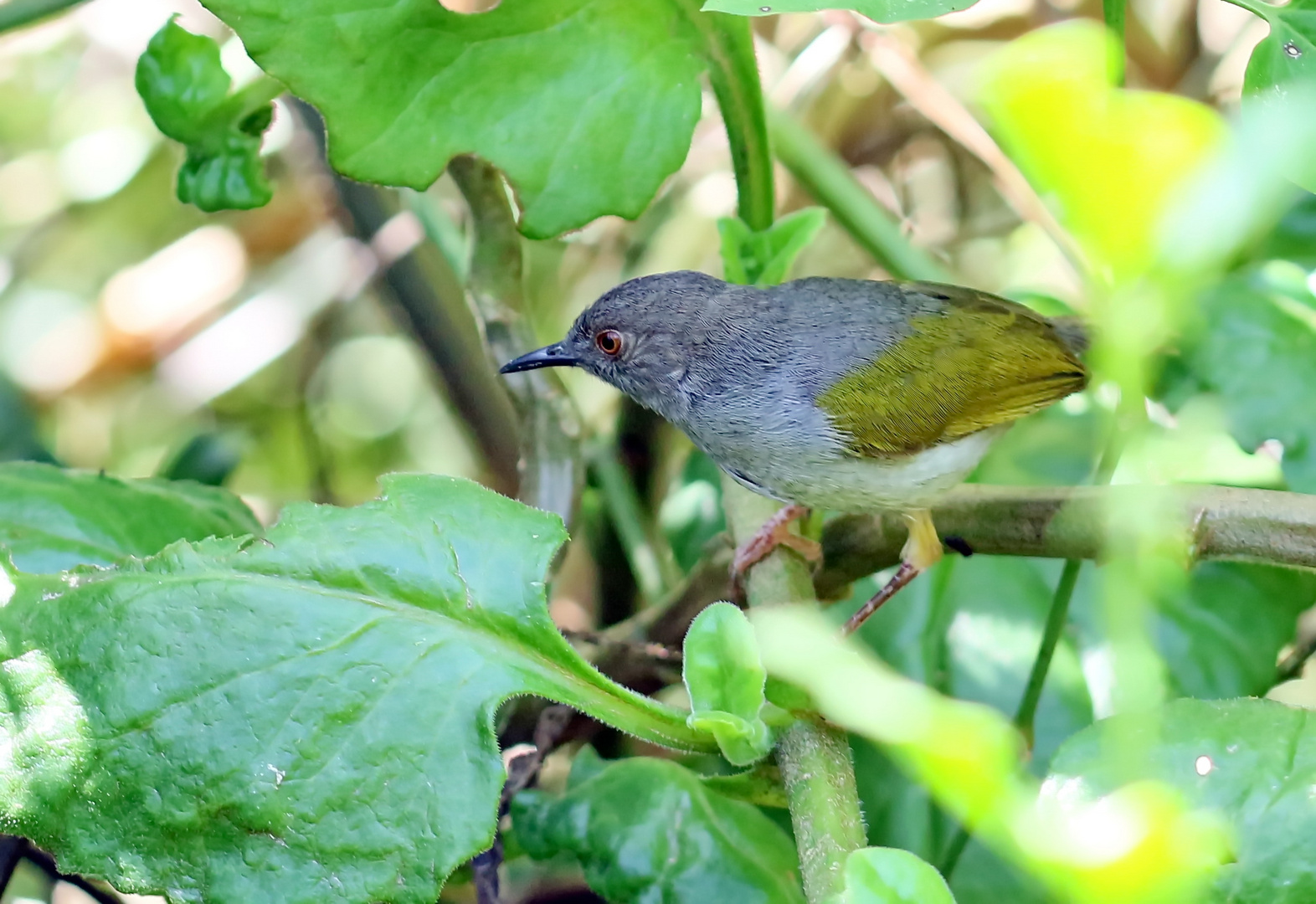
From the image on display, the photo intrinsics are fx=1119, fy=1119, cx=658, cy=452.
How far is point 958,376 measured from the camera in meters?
2.25

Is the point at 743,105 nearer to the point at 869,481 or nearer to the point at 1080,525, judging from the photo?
the point at 869,481

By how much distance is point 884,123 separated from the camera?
3.14 m

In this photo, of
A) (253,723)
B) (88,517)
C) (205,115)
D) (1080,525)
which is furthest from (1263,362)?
(88,517)

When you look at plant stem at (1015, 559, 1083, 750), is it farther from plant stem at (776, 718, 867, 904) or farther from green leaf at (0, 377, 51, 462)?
green leaf at (0, 377, 51, 462)

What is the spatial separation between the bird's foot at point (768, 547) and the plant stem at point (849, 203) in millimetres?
668

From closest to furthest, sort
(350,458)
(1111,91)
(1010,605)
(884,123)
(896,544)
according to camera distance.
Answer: (1111,91), (896,544), (1010,605), (884,123), (350,458)

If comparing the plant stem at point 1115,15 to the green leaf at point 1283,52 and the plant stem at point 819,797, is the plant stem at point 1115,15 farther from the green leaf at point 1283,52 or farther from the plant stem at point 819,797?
the plant stem at point 819,797

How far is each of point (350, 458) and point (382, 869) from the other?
8.04 ft

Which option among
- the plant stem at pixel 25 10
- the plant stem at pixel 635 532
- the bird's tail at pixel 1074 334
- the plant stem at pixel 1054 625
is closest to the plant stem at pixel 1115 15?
the plant stem at pixel 1054 625

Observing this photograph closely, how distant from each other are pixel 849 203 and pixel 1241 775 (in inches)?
57.2

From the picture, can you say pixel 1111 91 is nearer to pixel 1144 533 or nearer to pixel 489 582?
pixel 1144 533

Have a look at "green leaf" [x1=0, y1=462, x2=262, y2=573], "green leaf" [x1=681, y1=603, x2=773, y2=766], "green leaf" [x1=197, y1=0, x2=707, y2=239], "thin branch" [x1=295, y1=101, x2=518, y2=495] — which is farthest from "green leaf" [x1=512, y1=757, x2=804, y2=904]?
"thin branch" [x1=295, y1=101, x2=518, y2=495]

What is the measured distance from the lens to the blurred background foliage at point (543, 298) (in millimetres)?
2064

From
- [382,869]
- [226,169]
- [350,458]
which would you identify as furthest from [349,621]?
[350,458]
